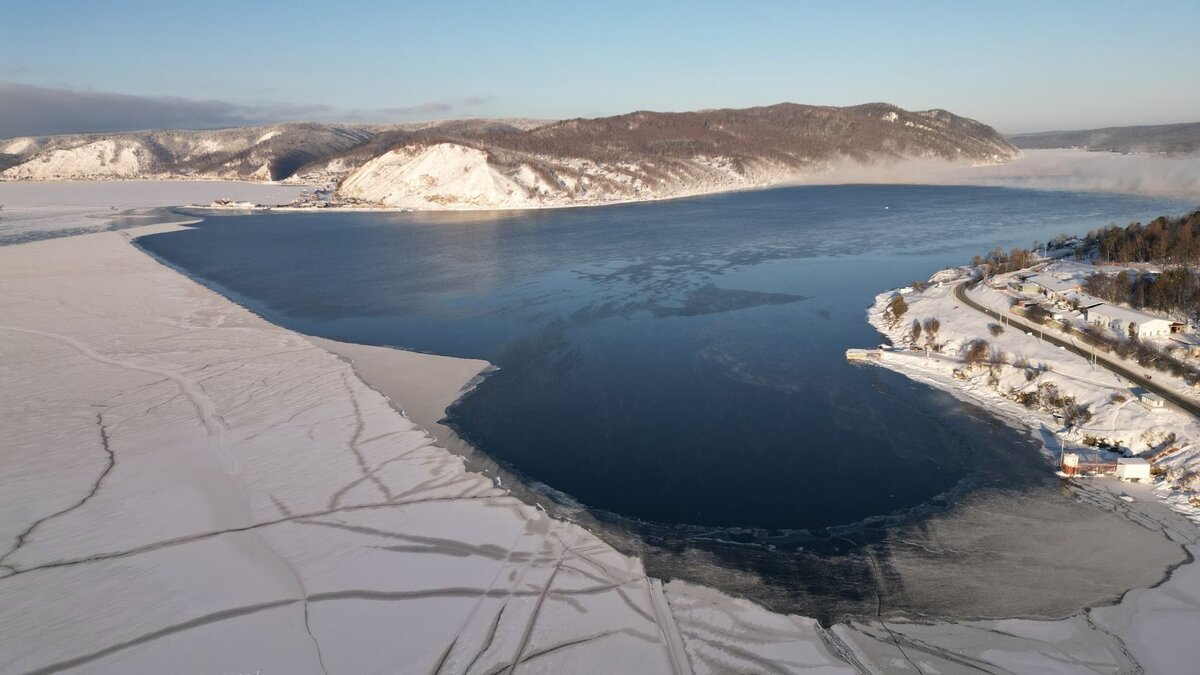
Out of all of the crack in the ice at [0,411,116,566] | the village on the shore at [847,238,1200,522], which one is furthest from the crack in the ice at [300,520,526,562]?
the village on the shore at [847,238,1200,522]

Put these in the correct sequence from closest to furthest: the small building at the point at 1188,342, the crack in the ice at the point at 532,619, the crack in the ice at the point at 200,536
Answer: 1. the crack in the ice at the point at 532,619
2. the crack in the ice at the point at 200,536
3. the small building at the point at 1188,342

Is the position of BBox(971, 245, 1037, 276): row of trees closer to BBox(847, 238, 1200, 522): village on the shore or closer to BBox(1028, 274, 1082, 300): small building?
BBox(847, 238, 1200, 522): village on the shore

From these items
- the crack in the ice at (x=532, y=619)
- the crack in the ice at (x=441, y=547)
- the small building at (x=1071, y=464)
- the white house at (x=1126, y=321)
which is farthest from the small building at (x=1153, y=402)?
the crack in the ice at (x=441, y=547)

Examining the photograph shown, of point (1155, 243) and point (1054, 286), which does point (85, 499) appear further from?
point (1155, 243)

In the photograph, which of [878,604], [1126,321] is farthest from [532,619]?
[1126,321]

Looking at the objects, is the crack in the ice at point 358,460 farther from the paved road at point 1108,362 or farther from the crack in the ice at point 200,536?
the paved road at point 1108,362

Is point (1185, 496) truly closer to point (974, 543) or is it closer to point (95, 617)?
point (974, 543)
